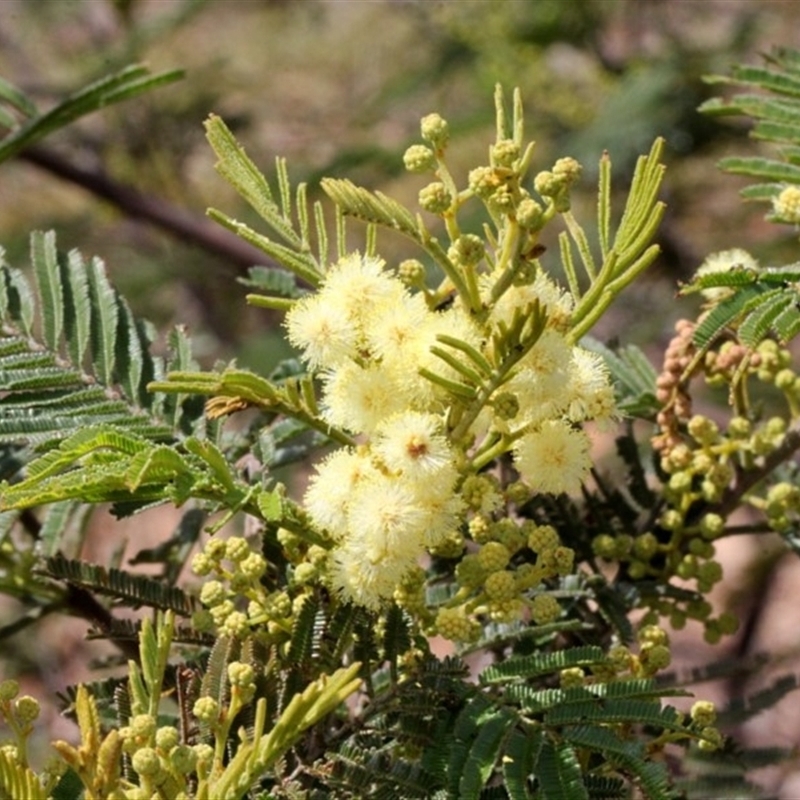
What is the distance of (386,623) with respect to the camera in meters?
0.95

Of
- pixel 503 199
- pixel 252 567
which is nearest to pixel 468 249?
pixel 503 199

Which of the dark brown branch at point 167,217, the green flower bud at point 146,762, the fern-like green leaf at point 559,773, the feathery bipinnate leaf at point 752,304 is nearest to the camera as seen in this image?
the green flower bud at point 146,762

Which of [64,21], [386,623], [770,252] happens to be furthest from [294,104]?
[386,623]

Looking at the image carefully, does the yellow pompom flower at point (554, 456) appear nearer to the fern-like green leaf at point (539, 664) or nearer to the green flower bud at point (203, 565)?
the fern-like green leaf at point (539, 664)

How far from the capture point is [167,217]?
2754mm

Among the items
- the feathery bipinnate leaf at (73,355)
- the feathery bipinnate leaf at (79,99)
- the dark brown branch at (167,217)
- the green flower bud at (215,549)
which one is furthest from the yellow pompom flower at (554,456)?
the dark brown branch at (167,217)

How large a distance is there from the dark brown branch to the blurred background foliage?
0.06ft

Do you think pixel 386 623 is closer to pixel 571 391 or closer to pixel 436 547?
pixel 436 547

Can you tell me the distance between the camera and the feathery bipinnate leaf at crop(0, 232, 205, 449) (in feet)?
3.60

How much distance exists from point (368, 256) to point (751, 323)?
0.29m

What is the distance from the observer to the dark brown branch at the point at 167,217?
2.66 m

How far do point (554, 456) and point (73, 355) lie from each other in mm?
473

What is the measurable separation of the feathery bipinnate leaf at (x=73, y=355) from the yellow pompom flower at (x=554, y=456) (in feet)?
1.12

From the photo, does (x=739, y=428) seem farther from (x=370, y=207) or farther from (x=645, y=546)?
(x=370, y=207)
